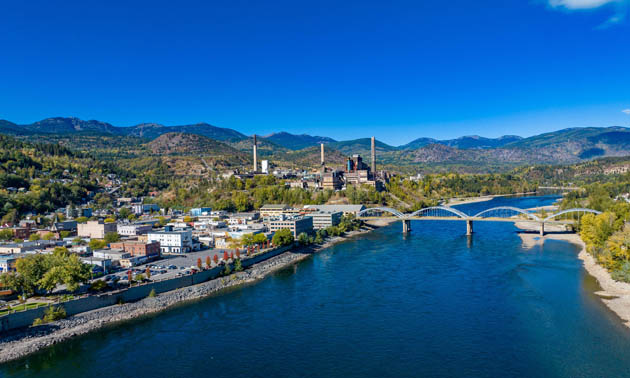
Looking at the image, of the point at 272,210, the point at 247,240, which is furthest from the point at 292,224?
the point at 272,210

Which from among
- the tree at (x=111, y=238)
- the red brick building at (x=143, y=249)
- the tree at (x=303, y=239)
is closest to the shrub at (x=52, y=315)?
the red brick building at (x=143, y=249)

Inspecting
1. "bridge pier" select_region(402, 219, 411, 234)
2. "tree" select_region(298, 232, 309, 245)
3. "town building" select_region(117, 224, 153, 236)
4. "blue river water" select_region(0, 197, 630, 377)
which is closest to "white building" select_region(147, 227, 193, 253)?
"town building" select_region(117, 224, 153, 236)

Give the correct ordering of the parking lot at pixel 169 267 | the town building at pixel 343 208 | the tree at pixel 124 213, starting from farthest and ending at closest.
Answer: the town building at pixel 343 208 < the tree at pixel 124 213 < the parking lot at pixel 169 267

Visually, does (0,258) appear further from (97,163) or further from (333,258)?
(97,163)

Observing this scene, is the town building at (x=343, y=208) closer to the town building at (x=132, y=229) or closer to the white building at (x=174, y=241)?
the town building at (x=132, y=229)

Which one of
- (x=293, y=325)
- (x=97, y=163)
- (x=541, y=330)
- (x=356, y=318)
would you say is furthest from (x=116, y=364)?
(x=97, y=163)

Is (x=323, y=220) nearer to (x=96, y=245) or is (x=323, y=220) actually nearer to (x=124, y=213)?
(x=96, y=245)
